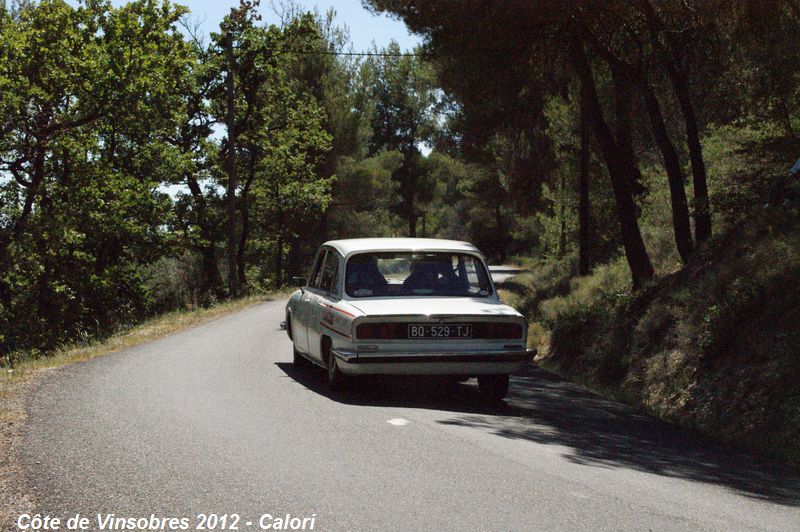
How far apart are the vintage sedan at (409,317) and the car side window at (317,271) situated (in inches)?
1.5

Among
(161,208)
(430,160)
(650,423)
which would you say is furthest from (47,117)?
(430,160)

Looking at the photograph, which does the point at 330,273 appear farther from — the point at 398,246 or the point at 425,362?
the point at 425,362

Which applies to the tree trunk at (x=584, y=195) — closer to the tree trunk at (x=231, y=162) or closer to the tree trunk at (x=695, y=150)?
the tree trunk at (x=695, y=150)

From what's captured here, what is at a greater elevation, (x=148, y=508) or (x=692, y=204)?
(x=692, y=204)

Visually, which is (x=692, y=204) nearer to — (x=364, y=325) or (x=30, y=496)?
(x=364, y=325)

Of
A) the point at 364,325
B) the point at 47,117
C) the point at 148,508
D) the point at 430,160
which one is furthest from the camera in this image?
the point at 430,160

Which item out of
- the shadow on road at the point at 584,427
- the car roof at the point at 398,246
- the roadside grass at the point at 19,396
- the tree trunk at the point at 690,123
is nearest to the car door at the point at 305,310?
the shadow on road at the point at 584,427

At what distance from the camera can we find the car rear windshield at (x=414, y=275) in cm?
1041

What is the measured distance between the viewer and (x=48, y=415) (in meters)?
8.38

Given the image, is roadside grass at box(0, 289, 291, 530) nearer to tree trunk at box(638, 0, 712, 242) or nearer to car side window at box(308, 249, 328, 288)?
car side window at box(308, 249, 328, 288)

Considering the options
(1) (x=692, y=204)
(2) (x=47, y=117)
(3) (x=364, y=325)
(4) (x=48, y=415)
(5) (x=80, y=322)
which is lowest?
(5) (x=80, y=322)

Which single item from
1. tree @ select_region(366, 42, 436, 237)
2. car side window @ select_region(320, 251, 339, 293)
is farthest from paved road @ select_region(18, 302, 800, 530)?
tree @ select_region(366, 42, 436, 237)

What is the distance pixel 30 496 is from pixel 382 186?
179 ft

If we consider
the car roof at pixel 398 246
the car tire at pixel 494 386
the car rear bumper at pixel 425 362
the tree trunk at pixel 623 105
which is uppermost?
the tree trunk at pixel 623 105
